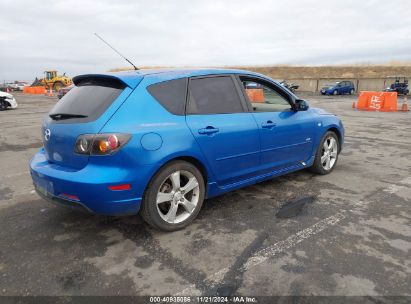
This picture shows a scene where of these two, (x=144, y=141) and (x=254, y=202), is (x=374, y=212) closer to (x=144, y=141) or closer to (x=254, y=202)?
(x=254, y=202)

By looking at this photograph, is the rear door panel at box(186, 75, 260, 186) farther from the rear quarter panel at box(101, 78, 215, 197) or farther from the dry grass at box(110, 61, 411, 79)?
the dry grass at box(110, 61, 411, 79)

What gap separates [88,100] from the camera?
10.9 ft

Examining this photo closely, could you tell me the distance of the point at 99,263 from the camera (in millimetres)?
2902

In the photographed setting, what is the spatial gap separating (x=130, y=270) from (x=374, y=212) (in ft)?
9.14

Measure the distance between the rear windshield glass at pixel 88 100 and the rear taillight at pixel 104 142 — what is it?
20 centimetres

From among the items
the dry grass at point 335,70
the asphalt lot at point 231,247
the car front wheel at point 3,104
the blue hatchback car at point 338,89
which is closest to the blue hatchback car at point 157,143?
the asphalt lot at point 231,247

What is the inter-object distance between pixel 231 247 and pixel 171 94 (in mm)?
1590

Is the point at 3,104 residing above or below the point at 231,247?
above

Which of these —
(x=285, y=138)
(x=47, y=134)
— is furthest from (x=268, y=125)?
(x=47, y=134)

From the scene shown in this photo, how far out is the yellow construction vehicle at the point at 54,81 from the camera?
44.0 metres

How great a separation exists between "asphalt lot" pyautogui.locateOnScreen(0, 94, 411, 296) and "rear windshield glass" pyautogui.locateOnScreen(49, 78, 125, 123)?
1172 mm

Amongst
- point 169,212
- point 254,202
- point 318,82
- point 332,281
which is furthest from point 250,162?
point 318,82

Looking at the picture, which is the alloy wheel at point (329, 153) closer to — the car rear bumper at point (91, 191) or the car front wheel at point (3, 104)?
the car rear bumper at point (91, 191)

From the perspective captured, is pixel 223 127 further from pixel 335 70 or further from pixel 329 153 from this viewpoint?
pixel 335 70
